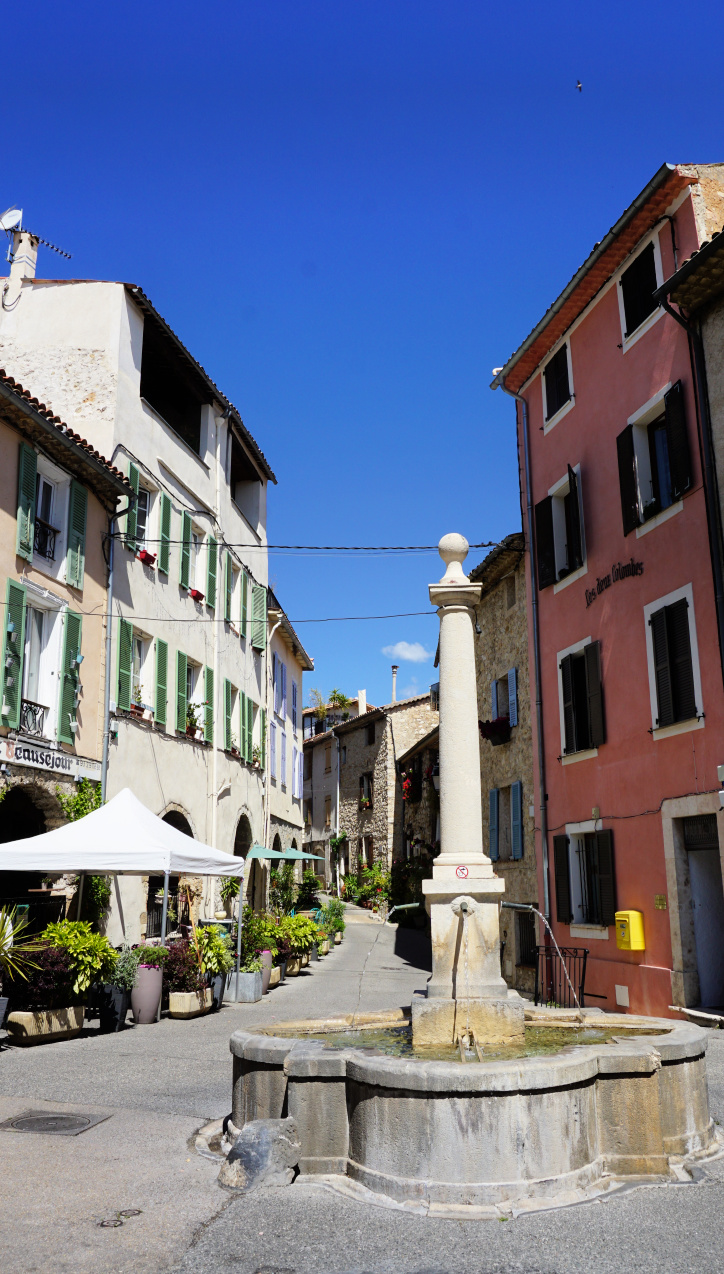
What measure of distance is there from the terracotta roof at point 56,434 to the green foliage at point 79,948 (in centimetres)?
673

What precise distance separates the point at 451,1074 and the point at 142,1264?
1673 millimetres

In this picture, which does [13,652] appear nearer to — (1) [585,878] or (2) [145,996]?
(2) [145,996]

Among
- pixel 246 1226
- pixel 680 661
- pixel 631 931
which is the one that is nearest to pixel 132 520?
pixel 680 661

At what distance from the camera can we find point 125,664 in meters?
16.1

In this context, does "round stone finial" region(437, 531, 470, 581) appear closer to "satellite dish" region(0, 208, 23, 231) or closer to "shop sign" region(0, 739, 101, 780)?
"shop sign" region(0, 739, 101, 780)

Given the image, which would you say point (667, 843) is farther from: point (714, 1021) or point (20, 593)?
point (20, 593)

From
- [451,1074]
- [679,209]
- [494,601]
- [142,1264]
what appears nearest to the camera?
[142,1264]

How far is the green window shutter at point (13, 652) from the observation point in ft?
41.7

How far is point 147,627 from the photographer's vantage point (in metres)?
17.2

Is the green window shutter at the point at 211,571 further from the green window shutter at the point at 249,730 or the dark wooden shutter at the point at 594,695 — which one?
the dark wooden shutter at the point at 594,695

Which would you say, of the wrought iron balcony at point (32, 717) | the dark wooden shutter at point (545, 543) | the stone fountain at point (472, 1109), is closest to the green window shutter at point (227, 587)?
the dark wooden shutter at point (545, 543)

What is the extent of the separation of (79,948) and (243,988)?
4.15m

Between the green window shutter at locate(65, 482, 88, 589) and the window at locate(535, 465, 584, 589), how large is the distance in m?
7.57

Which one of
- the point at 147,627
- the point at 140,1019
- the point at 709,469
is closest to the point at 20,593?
the point at 147,627
